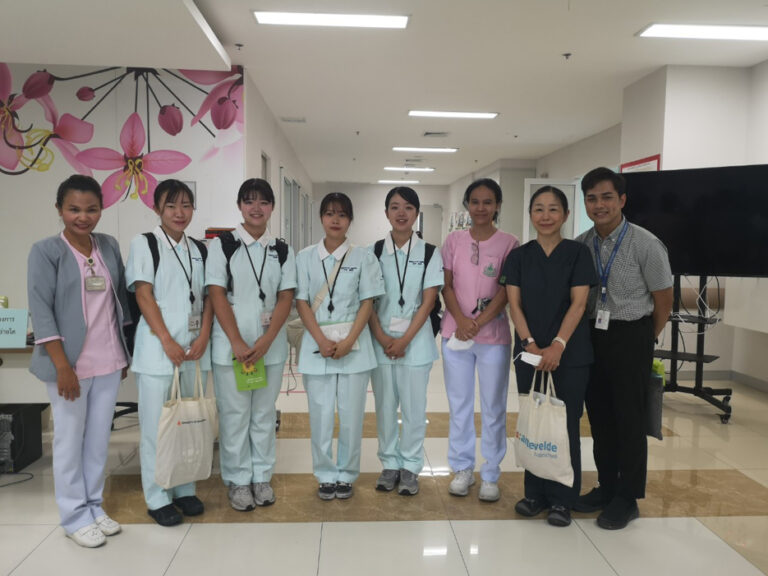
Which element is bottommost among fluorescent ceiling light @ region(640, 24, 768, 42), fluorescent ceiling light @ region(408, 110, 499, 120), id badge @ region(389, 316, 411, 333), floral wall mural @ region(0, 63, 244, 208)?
id badge @ region(389, 316, 411, 333)

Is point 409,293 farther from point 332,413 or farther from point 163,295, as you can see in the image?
point 163,295

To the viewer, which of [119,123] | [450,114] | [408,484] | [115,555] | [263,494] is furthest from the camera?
[450,114]

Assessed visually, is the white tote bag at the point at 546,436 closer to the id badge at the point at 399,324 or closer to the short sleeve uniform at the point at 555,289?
the short sleeve uniform at the point at 555,289

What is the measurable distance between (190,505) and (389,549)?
38.3 inches

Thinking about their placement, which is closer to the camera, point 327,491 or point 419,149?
point 327,491

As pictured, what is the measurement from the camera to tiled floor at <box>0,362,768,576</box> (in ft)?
7.32

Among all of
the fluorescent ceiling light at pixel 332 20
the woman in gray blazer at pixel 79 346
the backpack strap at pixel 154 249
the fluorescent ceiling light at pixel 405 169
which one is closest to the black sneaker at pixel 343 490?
the woman in gray blazer at pixel 79 346

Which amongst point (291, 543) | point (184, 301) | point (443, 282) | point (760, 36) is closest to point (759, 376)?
point (760, 36)

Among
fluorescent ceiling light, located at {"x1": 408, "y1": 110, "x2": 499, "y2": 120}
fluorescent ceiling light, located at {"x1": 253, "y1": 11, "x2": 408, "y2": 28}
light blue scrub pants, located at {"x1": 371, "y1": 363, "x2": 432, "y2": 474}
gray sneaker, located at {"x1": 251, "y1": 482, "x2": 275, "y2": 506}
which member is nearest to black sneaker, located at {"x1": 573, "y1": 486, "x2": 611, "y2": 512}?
light blue scrub pants, located at {"x1": 371, "y1": 363, "x2": 432, "y2": 474}

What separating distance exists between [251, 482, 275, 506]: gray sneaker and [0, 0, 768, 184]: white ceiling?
2.92 m

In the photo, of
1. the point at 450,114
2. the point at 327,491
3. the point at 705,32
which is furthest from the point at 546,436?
the point at 450,114

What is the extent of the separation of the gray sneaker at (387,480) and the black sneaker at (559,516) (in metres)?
0.78

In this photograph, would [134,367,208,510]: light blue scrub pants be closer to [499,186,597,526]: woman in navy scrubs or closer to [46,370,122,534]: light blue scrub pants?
[46,370,122,534]: light blue scrub pants

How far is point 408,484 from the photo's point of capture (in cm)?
283
